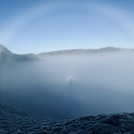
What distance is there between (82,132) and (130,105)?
99.2 m

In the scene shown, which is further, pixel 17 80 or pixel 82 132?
pixel 17 80

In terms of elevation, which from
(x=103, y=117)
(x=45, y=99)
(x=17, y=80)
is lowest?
(x=103, y=117)

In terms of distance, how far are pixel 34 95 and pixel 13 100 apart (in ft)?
60.9

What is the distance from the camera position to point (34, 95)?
339 feet

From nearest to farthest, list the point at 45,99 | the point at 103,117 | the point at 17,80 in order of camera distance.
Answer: the point at 103,117 < the point at 45,99 < the point at 17,80

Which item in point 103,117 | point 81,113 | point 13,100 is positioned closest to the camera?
point 103,117

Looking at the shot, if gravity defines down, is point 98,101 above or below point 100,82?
below

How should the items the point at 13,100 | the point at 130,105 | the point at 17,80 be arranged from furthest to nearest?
the point at 17,80, the point at 130,105, the point at 13,100

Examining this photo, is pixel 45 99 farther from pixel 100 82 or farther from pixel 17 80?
pixel 100 82

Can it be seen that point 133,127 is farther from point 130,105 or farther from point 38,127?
point 130,105

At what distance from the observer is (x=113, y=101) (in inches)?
4520

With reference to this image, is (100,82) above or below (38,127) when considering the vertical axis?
above

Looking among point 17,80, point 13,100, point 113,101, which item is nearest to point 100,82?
point 113,101

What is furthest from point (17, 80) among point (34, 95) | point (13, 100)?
point (13, 100)
